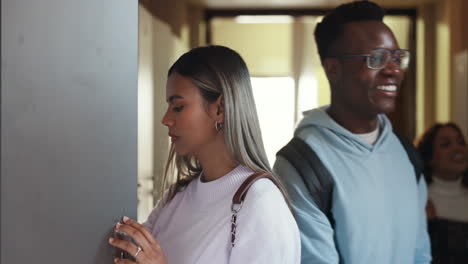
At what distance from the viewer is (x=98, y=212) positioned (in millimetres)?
809

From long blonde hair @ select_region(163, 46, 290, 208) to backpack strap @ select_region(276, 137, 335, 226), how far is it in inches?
11.6

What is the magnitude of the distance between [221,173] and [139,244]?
0.92 ft

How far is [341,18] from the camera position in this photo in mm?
1530

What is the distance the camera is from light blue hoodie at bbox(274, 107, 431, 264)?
1.35m

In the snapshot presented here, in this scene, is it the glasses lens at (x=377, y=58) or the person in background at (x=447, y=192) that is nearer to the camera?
the glasses lens at (x=377, y=58)

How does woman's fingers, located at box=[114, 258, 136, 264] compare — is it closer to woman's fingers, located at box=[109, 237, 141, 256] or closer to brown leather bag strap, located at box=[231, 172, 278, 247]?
woman's fingers, located at box=[109, 237, 141, 256]

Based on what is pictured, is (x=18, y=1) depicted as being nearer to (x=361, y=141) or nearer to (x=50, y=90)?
(x=50, y=90)

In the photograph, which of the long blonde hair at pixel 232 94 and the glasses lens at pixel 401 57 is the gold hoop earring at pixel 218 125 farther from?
the glasses lens at pixel 401 57

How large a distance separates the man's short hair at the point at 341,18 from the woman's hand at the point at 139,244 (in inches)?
32.6

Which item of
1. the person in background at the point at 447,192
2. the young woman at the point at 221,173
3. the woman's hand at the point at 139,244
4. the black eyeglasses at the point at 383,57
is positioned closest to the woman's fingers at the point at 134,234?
the woman's hand at the point at 139,244

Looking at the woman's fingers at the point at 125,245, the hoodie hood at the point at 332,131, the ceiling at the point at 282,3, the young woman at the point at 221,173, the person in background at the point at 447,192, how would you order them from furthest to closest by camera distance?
the ceiling at the point at 282,3, the person in background at the point at 447,192, the hoodie hood at the point at 332,131, the young woman at the point at 221,173, the woman's fingers at the point at 125,245

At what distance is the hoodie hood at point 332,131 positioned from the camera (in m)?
1.49

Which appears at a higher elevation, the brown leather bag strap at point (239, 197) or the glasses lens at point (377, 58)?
the glasses lens at point (377, 58)

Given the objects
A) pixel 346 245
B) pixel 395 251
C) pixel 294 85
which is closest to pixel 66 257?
pixel 346 245
